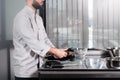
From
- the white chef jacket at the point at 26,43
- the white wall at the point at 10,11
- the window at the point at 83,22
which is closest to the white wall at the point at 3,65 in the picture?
the white wall at the point at 10,11

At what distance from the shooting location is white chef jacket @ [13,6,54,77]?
1.60 m

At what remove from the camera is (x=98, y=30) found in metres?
2.71

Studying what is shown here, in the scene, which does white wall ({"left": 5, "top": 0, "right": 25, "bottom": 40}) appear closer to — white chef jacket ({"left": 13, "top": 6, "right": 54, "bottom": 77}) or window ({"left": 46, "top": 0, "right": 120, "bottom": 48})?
window ({"left": 46, "top": 0, "right": 120, "bottom": 48})

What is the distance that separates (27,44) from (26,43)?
0.02 meters

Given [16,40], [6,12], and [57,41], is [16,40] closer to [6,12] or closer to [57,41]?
[6,12]

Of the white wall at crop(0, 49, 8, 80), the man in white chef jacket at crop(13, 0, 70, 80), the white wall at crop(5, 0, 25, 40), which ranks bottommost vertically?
the white wall at crop(0, 49, 8, 80)

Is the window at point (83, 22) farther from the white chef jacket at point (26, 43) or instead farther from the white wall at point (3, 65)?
the white chef jacket at point (26, 43)

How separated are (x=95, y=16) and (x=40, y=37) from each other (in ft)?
3.40

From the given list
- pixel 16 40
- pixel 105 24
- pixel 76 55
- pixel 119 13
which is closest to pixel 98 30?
pixel 105 24

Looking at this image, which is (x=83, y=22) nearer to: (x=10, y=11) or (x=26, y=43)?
(x=10, y=11)

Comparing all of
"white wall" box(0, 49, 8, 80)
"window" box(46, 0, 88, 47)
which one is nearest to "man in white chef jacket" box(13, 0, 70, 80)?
"white wall" box(0, 49, 8, 80)

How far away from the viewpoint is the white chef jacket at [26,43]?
1.60 metres

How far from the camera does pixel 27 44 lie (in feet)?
5.36

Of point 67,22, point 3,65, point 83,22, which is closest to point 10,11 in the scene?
point 3,65
